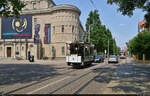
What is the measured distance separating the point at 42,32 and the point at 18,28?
25.5 feet

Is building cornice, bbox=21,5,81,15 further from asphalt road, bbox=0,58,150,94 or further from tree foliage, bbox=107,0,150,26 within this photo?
tree foliage, bbox=107,0,150,26

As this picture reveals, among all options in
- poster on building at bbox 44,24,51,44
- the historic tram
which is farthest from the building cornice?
the historic tram

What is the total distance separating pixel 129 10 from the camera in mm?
9844

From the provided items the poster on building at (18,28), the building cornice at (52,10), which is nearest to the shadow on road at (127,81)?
the building cornice at (52,10)

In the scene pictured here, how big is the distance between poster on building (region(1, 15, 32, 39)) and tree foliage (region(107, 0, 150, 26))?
4023cm

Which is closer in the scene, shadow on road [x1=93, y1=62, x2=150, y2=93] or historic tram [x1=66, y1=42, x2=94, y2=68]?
shadow on road [x1=93, y1=62, x2=150, y2=93]

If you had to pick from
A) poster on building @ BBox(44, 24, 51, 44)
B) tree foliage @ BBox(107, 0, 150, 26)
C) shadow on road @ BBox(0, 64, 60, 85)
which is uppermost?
poster on building @ BBox(44, 24, 51, 44)

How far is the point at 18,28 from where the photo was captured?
47.4 meters

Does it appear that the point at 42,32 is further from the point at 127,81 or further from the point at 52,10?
the point at 127,81

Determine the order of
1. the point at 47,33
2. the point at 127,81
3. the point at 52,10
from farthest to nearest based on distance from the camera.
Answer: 1. the point at 47,33
2. the point at 52,10
3. the point at 127,81

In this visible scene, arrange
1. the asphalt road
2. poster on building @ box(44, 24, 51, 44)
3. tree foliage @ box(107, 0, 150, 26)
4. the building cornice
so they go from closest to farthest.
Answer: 1. the asphalt road
2. tree foliage @ box(107, 0, 150, 26)
3. the building cornice
4. poster on building @ box(44, 24, 51, 44)

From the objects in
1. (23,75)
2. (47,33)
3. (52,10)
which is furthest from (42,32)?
(23,75)

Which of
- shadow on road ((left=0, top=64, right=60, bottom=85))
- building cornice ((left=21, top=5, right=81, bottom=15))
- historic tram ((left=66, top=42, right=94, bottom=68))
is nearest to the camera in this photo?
shadow on road ((left=0, top=64, right=60, bottom=85))

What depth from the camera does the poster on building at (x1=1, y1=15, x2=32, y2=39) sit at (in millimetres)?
46781
